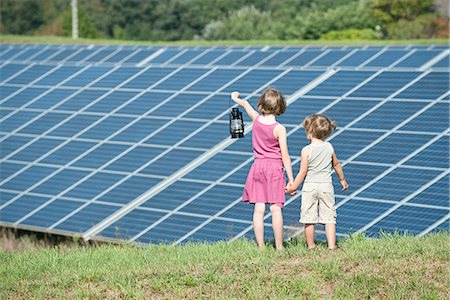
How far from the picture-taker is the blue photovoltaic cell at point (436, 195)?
649 inches

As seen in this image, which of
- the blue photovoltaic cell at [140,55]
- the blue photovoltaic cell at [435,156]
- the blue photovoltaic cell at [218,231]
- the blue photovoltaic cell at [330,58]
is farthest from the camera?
the blue photovoltaic cell at [140,55]

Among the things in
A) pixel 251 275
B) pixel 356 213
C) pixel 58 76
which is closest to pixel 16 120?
pixel 58 76

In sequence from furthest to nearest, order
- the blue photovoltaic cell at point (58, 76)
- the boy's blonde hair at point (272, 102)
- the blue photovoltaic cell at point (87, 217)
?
the blue photovoltaic cell at point (58, 76)
the blue photovoltaic cell at point (87, 217)
the boy's blonde hair at point (272, 102)

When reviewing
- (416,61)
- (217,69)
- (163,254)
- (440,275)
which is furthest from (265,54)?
(440,275)

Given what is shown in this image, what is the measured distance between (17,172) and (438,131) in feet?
28.0

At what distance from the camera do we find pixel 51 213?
19.5 meters

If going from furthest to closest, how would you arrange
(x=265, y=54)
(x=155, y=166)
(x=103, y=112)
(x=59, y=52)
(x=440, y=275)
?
(x=59, y=52) → (x=265, y=54) → (x=103, y=112) → (x=155, y=166) → (x=440, y=275)

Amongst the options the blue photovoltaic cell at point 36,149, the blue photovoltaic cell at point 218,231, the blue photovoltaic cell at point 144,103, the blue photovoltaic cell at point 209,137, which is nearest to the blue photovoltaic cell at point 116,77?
the blue photovoltaic cell at point 144,103

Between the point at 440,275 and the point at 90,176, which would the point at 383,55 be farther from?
the point at 440,275

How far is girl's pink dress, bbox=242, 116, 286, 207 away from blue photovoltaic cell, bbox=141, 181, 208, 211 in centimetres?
597

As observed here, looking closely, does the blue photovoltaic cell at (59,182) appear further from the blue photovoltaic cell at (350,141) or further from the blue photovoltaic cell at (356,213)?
the blue photovoltaic cell at (356,213)

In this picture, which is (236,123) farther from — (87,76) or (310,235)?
(87,76)

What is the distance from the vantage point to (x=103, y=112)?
2298 centimetres

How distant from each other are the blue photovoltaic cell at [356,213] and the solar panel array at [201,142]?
0.02 m
